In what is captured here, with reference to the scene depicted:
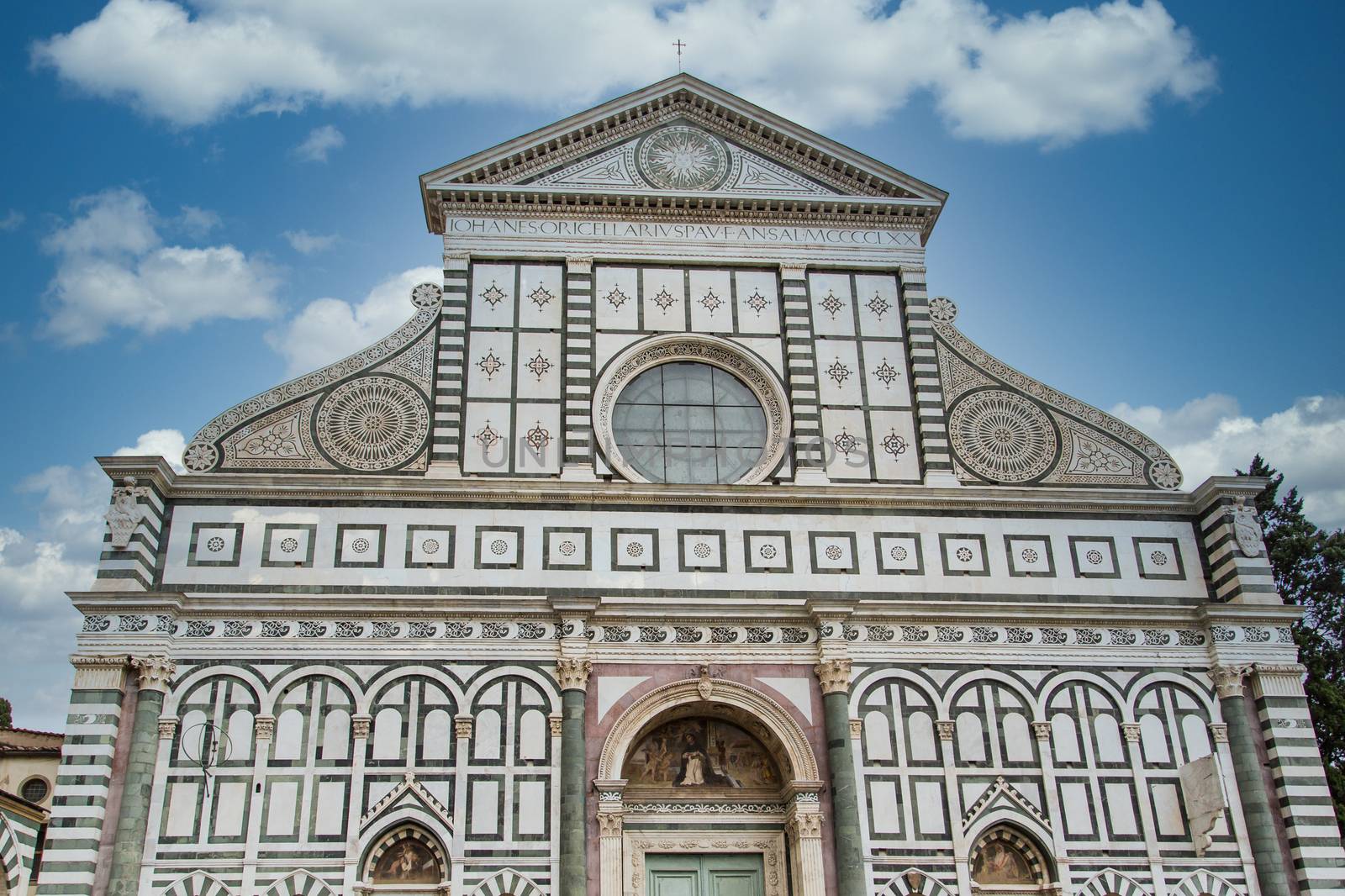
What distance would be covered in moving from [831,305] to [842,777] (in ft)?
24.5

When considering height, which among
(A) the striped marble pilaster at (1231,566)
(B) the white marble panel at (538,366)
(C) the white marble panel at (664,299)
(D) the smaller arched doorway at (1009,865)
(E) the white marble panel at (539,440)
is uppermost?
(C) the white marble panel at (664,299)

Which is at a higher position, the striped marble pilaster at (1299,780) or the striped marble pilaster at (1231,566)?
the striped marble pilaster at (1231,566)

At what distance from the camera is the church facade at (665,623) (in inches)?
637

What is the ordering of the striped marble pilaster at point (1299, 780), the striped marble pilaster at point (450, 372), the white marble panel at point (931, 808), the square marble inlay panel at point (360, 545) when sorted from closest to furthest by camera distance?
the striped marble pilaster at point (1299, 780)
the white marble panel at point (931, 808)
the square marble inlay panel at point (360, 545)
the striped marble pilaster at point (450, 372)

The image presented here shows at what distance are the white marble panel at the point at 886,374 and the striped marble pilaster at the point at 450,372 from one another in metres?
6.19

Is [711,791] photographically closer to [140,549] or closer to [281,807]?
[281,807]

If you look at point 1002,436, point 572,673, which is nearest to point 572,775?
point 572,673

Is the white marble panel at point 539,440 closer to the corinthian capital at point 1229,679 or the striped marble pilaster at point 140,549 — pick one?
the striped marble pilaster at point 140,549

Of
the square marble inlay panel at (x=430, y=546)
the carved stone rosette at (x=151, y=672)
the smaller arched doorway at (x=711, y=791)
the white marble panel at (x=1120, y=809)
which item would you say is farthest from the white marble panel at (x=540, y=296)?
the white marble panel at (x=1120, y=809)

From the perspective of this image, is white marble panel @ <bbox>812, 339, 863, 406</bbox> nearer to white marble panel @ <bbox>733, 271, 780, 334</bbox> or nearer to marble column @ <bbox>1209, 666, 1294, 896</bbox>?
white marble panel @ <bbox>733, 271, 780, 334</bbox>

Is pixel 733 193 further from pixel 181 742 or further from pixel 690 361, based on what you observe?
pixel 181 742

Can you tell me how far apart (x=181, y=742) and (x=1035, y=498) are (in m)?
12.1

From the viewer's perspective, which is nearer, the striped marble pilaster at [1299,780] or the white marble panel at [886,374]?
the striped marble pilaster at [1299,780]

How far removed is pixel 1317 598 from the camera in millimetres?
23953
